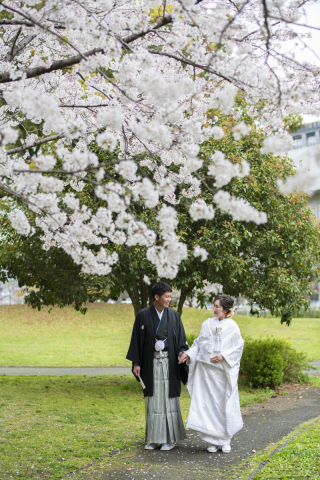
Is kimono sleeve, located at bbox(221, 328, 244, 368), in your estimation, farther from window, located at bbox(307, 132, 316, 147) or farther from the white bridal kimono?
window, located at bbox(307, 132, 316, 147)

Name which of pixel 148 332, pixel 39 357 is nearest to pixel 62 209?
pixel 148 332

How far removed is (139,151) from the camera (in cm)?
538

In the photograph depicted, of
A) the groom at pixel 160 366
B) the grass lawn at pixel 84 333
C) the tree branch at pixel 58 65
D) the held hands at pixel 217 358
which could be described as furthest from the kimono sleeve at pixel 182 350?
the grass lawn at pixel 84 333

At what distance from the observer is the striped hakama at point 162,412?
16.3 ft

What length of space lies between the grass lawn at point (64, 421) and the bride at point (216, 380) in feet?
3.22

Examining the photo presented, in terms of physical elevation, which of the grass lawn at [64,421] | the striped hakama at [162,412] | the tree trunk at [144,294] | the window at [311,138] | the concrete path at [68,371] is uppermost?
the window at [311,138]

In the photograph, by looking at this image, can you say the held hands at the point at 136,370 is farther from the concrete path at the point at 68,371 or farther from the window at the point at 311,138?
the window at the point at 311,138

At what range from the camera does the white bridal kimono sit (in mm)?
4938

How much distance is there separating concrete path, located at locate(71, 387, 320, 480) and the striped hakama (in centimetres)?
16

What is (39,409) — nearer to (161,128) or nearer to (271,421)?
(271,421)

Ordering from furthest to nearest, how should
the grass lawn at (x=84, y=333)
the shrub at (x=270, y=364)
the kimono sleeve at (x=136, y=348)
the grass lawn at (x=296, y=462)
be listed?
the grass lawn at (x=84, y=333) → the shrub at (x=270, y=364) → the kimono sleeve at (x=136, y=348) → the grass lawn at (x=296, y=462)

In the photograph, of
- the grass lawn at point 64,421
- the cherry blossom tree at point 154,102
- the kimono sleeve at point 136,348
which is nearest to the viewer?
the cherry blossom tree at point 154,102

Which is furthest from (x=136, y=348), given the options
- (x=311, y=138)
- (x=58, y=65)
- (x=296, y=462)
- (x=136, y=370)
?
(x=311, y=138)

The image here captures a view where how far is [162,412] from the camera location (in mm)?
5070
